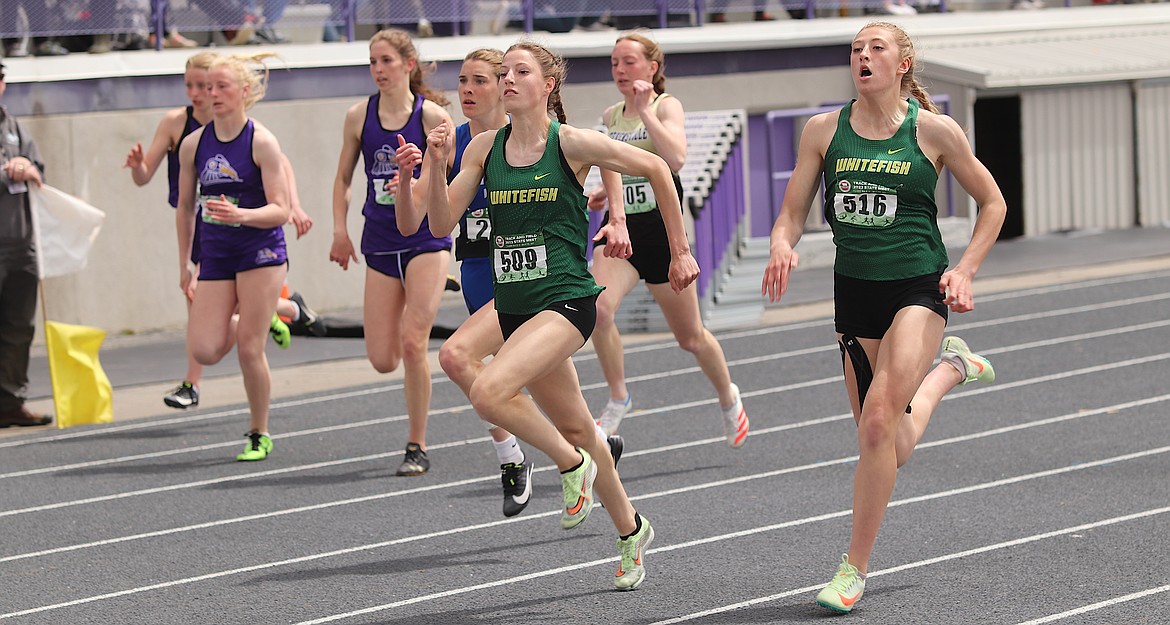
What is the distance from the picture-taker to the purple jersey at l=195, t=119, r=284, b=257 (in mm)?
8914

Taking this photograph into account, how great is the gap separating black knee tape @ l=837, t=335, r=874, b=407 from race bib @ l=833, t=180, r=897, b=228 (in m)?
0.44

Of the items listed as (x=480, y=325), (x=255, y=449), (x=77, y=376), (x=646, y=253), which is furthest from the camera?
(x=77, y=376)

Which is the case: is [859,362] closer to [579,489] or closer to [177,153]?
[579,489]

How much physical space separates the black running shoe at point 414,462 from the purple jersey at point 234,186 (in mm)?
1332

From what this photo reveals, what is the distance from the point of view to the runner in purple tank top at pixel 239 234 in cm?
887

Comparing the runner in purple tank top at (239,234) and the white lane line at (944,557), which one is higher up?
the runner in purple tank top at (239,234)

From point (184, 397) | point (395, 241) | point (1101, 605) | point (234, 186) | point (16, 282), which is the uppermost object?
point (234, 186)

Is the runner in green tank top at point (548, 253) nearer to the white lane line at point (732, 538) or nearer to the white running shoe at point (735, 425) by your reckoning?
the white lane line at point (732, 538)

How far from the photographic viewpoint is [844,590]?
5734mm

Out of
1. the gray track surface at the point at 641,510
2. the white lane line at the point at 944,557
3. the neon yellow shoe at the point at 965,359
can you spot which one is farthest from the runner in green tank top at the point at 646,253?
the neon yellow shoe at the point at 965,359

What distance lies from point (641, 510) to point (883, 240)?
2.23 m

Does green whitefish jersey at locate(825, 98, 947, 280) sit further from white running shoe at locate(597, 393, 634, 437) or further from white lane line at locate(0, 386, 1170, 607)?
white running shoe at locate(597, 393, 634, 437)

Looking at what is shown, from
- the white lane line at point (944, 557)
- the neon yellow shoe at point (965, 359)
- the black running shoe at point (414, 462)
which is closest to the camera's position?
the white lane line at point (944, 557)

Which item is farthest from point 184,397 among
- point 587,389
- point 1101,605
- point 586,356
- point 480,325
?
point 1101,605
